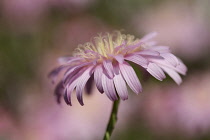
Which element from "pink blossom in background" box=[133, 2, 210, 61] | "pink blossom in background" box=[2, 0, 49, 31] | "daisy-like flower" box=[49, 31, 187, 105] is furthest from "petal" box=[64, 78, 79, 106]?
"pink blossom in background" box=[133, 2, 210, 61]

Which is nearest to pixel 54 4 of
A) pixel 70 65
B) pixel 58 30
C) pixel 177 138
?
pixel 58 30

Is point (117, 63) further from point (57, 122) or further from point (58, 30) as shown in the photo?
point (58, 30)

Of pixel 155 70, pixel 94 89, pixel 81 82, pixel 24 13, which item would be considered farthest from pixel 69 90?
pixel 24 13

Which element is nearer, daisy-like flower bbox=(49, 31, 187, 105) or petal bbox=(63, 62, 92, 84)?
daisy-like flower bbox=(49, 31, 187, 105)

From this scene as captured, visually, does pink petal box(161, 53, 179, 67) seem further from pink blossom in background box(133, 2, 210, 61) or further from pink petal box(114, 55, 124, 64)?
pink blossom in background box(133, 2, 210, 61)

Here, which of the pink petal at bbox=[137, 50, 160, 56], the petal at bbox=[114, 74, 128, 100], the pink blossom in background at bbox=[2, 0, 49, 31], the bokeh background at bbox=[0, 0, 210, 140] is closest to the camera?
the petal at bbox=[114, 74, 128, 100]

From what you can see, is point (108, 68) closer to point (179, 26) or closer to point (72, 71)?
point (72, 71)

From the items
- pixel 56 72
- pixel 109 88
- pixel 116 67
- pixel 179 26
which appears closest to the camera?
pixel 109 88

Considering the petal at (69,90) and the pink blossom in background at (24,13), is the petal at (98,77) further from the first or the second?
the pink blossom in background at (24,13)
